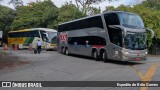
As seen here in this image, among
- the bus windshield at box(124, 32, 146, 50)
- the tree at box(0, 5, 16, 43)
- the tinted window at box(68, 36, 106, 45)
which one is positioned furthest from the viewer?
the tree at box(0, 5, 16, 43)

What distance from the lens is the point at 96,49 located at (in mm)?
24953

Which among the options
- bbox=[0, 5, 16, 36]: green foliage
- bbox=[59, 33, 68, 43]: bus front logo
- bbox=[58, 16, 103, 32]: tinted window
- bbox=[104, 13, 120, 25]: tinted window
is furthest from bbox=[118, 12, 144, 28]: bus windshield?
bbox=[0, 5, 16, 36]: green foliage

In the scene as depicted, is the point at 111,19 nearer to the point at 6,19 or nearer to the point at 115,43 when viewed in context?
the point at 115,43

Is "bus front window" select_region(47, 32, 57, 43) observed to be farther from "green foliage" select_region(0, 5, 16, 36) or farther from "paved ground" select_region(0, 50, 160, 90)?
"green foliage" select_region(0, 5, 16, 36)

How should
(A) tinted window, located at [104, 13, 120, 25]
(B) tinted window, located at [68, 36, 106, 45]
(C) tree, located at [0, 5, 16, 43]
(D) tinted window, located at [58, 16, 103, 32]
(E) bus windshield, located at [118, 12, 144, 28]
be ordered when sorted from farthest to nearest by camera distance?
(C) tree, located at [0, 5, 16, 43]
(D) tinted window, located at [58, 16, 103, 32]
(B) tinted window, located at [68, 36, 106, 45]
(A) tinted window, located at [104, 13, 120, 25]
(E) bus windshield, located at [118, 12, 144, 28]

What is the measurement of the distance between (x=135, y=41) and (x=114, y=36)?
5.24 ft

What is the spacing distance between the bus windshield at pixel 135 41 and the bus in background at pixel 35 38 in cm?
1683

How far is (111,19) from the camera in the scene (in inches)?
875

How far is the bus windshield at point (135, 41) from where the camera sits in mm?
20839

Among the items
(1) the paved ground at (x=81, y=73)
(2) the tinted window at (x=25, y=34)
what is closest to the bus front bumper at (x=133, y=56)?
(1) the paved ground at (x=81, y=73)

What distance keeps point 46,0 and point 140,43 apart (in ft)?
159

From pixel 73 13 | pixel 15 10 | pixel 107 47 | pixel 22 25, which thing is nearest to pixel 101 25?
pixel 107 47

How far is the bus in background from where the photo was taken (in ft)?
139

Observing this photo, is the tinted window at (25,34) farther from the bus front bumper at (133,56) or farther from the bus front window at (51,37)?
the bus front bumper at (133,56)
